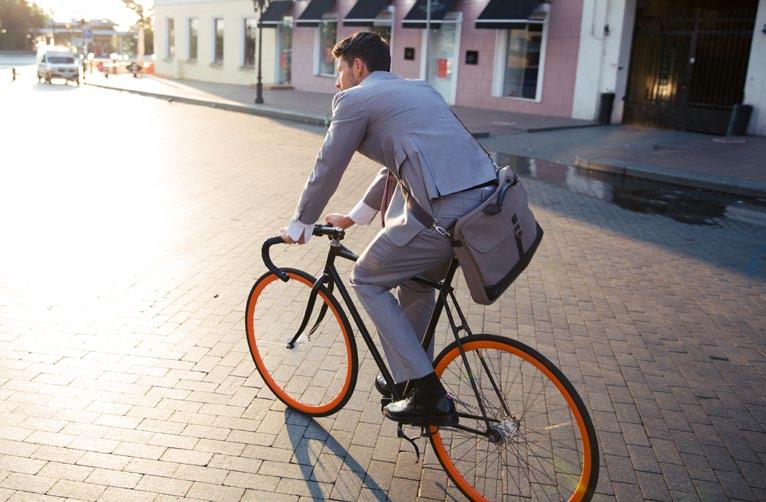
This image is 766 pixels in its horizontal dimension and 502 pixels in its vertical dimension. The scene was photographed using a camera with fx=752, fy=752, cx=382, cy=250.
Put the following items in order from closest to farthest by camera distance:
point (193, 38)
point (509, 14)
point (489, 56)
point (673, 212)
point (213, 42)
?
point (673, 212) < point (509, 14) < point (489, 56) < point (213, 42) < point (193, 38)

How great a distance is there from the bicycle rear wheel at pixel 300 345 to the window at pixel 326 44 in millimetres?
27210

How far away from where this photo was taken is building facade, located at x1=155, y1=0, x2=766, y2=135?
723 inches

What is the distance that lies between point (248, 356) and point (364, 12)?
24.2 meters

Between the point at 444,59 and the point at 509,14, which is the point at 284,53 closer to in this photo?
the point at 444,59

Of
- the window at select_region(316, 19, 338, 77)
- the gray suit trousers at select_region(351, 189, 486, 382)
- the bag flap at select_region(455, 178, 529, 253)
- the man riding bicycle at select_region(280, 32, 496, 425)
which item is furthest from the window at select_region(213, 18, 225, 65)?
the bag flap at select_region(455, 178, 529, 253)

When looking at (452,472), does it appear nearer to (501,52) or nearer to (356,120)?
(356,120)

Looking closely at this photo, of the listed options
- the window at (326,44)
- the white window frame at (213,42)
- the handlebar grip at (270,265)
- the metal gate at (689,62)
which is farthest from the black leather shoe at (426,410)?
the white window frame at (213,42)

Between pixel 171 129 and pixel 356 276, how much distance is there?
48.7ft

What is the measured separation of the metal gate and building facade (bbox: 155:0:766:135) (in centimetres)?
3

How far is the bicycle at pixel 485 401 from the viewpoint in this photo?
2.89 metres

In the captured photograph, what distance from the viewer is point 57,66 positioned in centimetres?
3500

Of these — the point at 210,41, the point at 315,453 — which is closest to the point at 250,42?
the point at 210,41

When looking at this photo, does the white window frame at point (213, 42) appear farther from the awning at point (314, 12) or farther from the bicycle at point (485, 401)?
the bicycle at point (485, 401)

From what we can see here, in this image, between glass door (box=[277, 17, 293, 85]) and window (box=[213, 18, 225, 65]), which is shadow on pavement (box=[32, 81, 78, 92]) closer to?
window (box=[213, 18, 225, 65])
